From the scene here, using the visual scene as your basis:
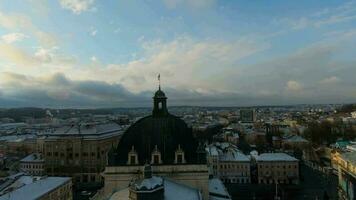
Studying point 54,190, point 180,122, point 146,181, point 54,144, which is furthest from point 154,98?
point 54,144

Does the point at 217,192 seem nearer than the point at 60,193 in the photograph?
Yes

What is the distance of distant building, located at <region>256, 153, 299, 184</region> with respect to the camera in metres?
76.5

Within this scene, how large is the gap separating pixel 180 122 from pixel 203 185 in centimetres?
626

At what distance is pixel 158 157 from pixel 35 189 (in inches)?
772

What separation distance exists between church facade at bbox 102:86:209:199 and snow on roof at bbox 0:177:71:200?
41.9 feet

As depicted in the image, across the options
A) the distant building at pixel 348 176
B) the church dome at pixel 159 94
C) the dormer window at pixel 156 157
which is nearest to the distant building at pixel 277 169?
the distant building at pixel 348 176

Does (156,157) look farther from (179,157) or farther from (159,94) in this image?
(159,94)

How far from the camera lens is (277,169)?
78000 mm

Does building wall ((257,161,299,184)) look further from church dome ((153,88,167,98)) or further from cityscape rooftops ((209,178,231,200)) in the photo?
church dome ((153,88,167,98))

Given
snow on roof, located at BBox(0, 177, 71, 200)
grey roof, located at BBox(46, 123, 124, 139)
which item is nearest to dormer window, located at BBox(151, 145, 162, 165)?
snow on roof, located at BBox(0, 177, 71, 200)

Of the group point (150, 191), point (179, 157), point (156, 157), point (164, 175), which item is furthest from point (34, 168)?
point (150, 191)

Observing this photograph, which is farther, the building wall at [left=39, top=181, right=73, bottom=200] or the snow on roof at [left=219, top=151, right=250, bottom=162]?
the snow on roof at [left=219, top=151, right=250, bottom=162]

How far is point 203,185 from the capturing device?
33656 mm

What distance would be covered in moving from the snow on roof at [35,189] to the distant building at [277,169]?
40537mm
